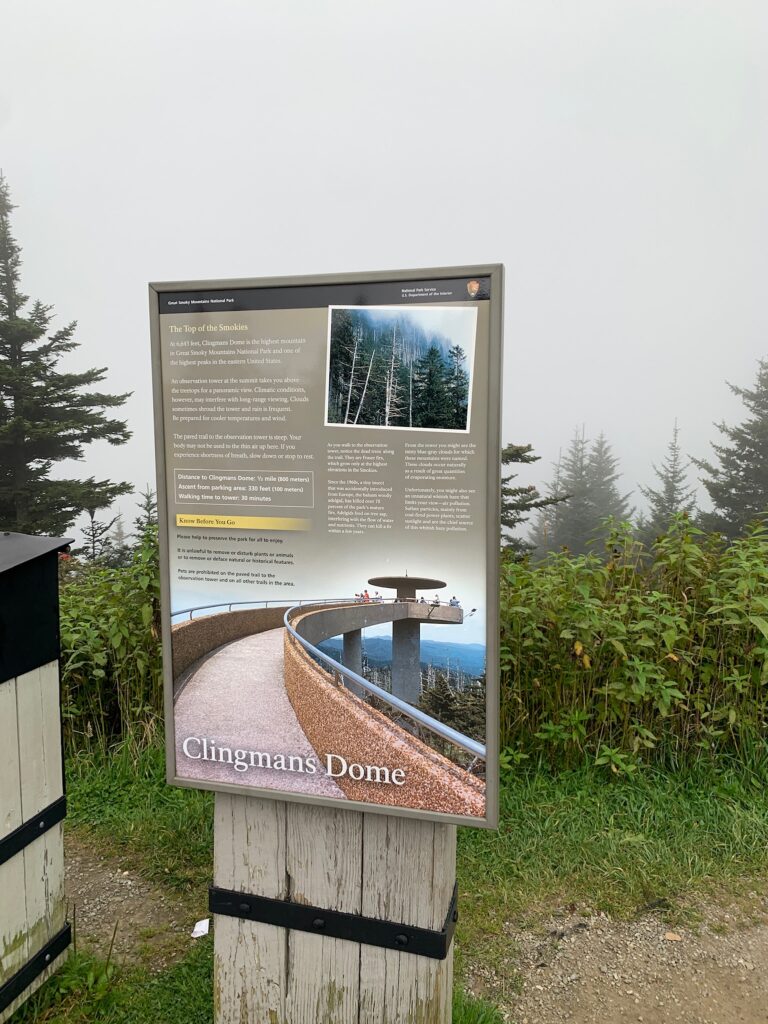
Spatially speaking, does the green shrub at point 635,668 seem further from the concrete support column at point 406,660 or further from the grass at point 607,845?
the concrete support column at point 406,660

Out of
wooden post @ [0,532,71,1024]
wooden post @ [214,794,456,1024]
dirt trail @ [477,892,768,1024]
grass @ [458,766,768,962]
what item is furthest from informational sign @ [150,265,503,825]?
grass @ [458,766,768,962]

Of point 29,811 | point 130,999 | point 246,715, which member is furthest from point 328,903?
point 29,811

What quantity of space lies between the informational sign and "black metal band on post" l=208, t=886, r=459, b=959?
0.37m

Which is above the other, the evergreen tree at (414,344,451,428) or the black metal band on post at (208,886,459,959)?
the evergreen tree at (414,344,451,428)

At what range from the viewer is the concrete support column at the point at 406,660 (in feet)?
4.91

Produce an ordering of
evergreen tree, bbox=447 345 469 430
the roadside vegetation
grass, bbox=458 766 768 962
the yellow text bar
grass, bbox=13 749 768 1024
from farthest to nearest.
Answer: the roadside vegetation, grass, bbox=458 766 768 962, grass, bbox=13 749 768 1024, the yellow text bar, evergreen tree, bbox=447 345 469 430

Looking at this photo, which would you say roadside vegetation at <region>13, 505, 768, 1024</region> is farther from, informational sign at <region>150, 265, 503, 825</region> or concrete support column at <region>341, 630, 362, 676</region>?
concrete support column at <region>341, 630, 362, 676</region>

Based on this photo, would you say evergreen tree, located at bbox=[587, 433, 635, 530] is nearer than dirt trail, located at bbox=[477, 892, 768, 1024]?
No

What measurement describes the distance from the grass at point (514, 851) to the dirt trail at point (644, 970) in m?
0.08

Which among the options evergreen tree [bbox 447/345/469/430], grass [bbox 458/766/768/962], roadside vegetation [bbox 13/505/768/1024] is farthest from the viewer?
roadside vegetation [bbox 13/505/768/1024]

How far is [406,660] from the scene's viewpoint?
1.52 metres

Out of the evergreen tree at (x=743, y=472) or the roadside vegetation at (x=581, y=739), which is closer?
the roadside vegetation at (x=581, y=739)

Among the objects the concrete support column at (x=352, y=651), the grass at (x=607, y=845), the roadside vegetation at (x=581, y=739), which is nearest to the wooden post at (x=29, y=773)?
the roadside vegetation at (x=581, y=739)

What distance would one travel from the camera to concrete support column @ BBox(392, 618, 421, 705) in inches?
58.9
